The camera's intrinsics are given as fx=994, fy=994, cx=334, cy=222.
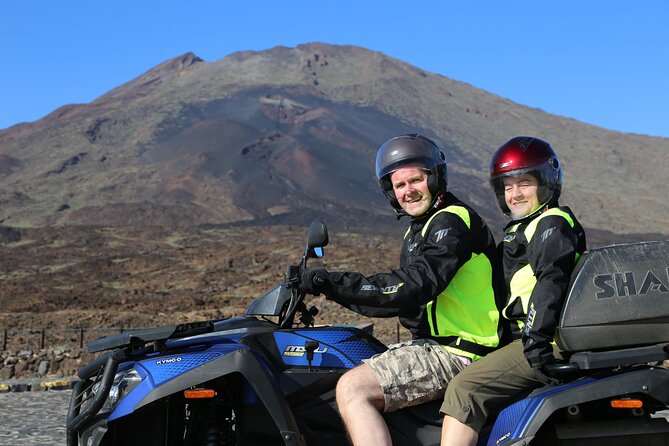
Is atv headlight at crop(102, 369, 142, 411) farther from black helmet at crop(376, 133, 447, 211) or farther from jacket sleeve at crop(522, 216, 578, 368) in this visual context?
jacket sleeve at crop(522, 216, 578, 368)

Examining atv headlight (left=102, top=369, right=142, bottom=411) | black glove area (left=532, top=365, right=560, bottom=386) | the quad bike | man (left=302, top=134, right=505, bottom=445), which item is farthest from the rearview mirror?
black glove area (left=532, top=365, right=560, bottom=386)

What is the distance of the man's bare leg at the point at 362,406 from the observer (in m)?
4.11

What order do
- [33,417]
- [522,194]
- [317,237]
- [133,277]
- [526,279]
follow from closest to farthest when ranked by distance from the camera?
1. [526,279]
2. [317,237]
3. [522,194]
4. [33,417]
5. [133,277]

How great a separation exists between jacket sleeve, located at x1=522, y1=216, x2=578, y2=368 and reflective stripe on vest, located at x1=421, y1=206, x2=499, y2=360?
247 millimetres

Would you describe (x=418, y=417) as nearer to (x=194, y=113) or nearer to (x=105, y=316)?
(x=105, y=316)

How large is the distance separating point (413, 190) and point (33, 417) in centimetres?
883

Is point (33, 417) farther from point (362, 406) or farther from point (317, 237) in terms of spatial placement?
point (362, 406)

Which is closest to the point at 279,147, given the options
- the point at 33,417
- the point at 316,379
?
the point at 33,417

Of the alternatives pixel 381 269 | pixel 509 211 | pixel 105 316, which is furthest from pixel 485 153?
pixel 509 211

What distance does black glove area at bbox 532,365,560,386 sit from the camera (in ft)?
13.5

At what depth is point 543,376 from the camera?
163 inches

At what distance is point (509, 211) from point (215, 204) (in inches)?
2955

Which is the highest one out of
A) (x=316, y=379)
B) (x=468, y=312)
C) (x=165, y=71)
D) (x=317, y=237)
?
(x=165, y=71)

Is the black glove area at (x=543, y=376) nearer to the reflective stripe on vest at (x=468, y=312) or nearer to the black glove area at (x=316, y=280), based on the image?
the reflective stripe on vest at (x=468, y=312)
